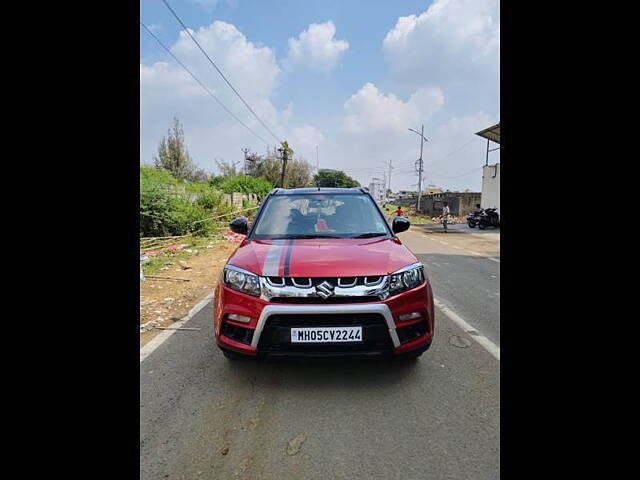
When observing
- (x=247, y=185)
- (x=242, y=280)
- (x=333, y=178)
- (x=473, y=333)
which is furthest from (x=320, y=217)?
(x=333, y=178)

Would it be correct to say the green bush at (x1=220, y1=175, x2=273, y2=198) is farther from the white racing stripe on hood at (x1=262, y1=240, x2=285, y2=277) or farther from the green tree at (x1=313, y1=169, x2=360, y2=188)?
the green tree at (x1=313, y1=169, x2=360, y2=188)

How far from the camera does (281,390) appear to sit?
2.56 meters

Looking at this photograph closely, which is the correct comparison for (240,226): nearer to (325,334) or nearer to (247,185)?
(325,334)

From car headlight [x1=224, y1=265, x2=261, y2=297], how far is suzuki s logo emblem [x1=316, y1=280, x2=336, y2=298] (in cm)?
42

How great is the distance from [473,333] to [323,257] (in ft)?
6.97

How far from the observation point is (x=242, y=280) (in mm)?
2531

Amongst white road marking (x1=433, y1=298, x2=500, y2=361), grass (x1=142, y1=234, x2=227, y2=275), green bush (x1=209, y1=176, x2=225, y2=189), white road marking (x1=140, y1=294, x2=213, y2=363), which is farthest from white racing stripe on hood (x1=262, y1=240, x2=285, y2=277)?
green bush (x1=209, y1=176, x2=225, y2=189)

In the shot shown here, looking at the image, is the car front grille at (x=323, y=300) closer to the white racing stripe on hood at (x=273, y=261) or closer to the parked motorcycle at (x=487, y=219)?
the white racing stripe on hood at (x=273, y=261)

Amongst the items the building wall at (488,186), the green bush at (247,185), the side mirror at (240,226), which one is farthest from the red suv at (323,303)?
the green bush at (247,185)

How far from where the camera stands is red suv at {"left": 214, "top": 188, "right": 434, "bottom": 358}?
7.66 ft

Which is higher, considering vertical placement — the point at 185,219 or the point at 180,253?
the point at 185,219
